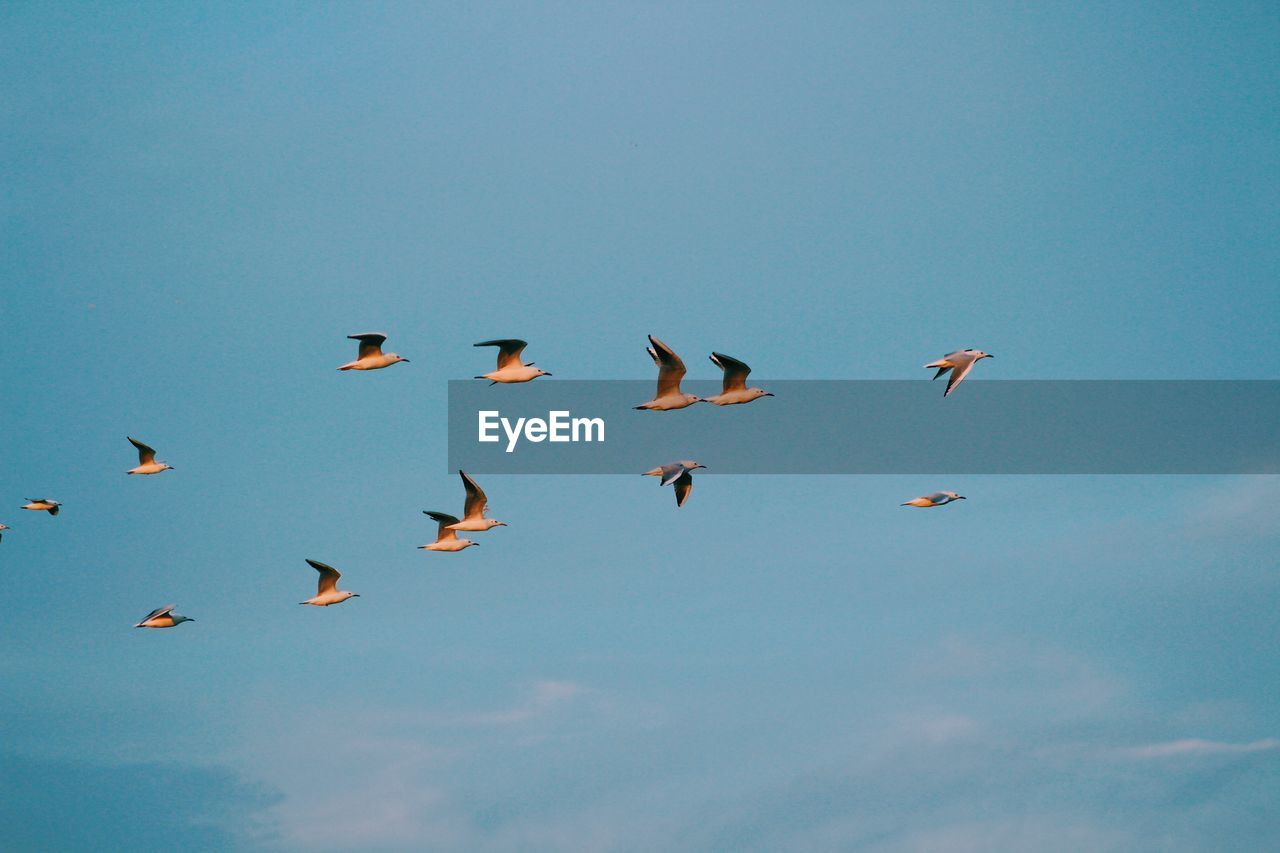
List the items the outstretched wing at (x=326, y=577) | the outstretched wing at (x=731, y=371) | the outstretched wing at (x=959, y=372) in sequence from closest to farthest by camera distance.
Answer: the outstretched wing at (x=959, y=372) < the outstretched wing at (x=731, y=371) < the outstretched wing at (x=326, y=577)

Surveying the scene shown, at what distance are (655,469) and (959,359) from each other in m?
10.7

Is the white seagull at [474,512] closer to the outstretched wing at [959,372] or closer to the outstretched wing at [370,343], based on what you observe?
the outstretched wing at [370,343]

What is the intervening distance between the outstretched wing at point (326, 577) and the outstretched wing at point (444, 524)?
14.2ft

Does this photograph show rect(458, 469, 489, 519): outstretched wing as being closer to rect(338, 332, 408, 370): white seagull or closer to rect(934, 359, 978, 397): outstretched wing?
rect(338, 332, 408, 370): white seagull

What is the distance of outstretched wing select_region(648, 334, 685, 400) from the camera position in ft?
156

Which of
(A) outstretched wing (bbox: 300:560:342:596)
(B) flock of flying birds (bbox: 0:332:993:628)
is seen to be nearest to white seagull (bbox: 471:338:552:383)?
(B) flock of flying birds (bbox: 0:332:993:628)

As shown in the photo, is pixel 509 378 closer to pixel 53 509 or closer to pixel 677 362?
pixel 677 362

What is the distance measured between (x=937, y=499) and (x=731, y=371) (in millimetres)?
11231

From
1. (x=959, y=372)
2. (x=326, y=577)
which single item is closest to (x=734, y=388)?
(x=959, y=372)

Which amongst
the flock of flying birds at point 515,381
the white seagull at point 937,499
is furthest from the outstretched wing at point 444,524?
the white seagull at point 937,499

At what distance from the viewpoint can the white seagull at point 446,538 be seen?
56094mm

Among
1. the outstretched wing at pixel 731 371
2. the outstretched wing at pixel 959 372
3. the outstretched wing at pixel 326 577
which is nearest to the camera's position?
the outstretched wing at pixel 959 372

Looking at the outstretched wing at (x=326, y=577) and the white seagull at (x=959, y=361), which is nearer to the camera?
the white seagull at (x=959, y=361)

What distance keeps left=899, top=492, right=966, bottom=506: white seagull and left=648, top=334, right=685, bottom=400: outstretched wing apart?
11176 millimetres
